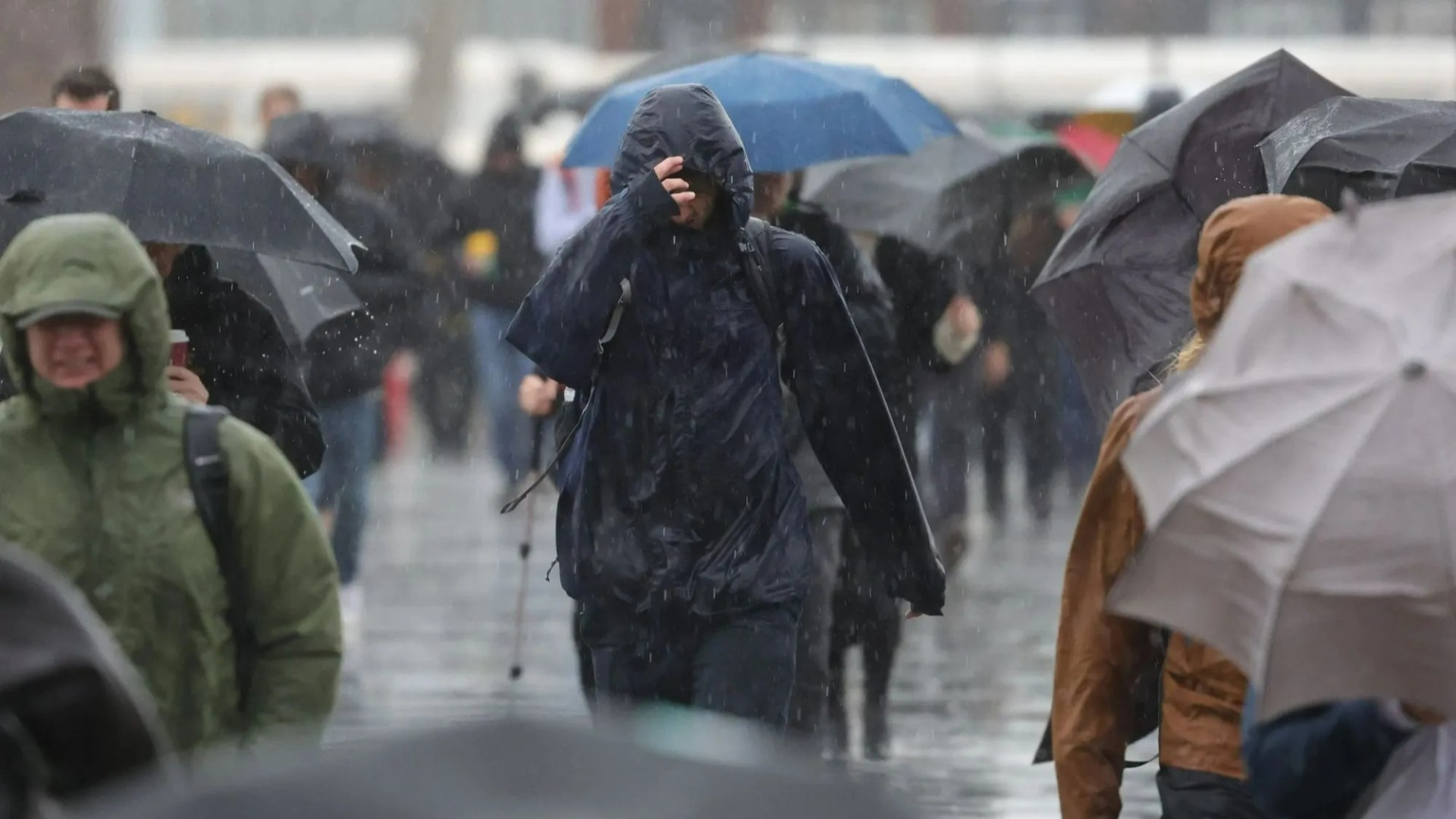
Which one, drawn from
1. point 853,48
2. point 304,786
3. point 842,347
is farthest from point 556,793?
point 853,48

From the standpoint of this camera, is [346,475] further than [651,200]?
Yes

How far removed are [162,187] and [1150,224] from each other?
2530mm

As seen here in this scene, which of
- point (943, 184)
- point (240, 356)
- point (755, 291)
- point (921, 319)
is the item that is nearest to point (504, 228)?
point (943, 184)

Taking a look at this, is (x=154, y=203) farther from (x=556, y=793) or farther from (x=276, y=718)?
(x=556, y=793)

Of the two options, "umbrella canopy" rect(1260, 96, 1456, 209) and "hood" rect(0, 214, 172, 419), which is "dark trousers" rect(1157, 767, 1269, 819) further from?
"umbrella canopy" rect(1260, 96, 1456, 209)

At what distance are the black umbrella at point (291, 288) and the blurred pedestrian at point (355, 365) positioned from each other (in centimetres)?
224

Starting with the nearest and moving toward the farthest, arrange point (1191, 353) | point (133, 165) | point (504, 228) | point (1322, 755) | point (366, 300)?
point (1322, 755)
point (1191, 353)
point (133, 165)
point (366, 300)
point (504, 228)

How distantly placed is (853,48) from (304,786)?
48678 mm

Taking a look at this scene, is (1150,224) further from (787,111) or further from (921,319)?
(921,319)

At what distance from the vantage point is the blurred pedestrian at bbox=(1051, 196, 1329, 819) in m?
5.18

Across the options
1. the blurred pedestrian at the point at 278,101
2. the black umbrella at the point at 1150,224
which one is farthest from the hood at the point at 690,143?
the blurred pedestrian at the point at 278,101

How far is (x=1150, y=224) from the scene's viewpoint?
8.09 m

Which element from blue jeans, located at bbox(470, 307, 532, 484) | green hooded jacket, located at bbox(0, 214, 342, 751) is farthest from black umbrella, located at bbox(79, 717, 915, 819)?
blue jeans, located at bbox(470, 307, 532, 484)

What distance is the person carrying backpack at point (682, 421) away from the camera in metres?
6.62
